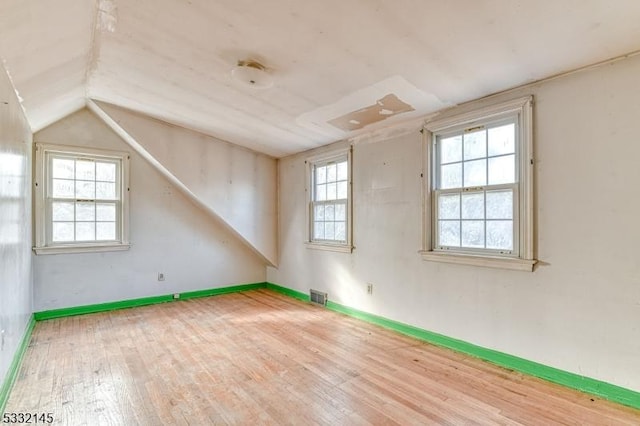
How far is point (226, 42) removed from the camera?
233cm

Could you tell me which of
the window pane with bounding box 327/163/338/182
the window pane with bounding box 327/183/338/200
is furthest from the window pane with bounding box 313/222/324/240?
the window pane with bounding box 327/163/338/182

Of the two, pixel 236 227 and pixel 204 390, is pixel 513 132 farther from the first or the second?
pixel 236 227

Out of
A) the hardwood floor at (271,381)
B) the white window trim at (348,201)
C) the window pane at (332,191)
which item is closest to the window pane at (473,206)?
the hardwood floor at (271,381)

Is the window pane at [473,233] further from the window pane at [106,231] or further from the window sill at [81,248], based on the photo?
the window pane at [106,231]

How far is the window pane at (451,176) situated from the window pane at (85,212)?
4.41 m

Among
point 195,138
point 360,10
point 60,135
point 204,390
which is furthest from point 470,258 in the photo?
point 60,135

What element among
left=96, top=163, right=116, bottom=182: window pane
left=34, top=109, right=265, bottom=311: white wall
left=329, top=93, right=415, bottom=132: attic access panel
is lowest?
left=34, top=109, right=265, bottom=311: white wall

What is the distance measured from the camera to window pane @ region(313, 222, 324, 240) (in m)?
4.70

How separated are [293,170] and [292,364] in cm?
314

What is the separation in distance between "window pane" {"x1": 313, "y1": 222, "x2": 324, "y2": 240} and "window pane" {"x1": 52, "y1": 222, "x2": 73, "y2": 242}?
321cm

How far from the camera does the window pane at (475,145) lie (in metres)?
2.90

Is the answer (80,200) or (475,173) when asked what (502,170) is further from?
(80,200)

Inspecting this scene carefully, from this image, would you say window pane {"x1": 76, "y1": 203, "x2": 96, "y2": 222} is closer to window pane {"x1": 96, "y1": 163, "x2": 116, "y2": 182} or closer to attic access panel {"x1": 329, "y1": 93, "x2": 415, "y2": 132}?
window pane {"x1": 96, "y1": 163, "x2": 116, "y2": 182}

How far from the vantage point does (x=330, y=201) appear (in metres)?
4.54
